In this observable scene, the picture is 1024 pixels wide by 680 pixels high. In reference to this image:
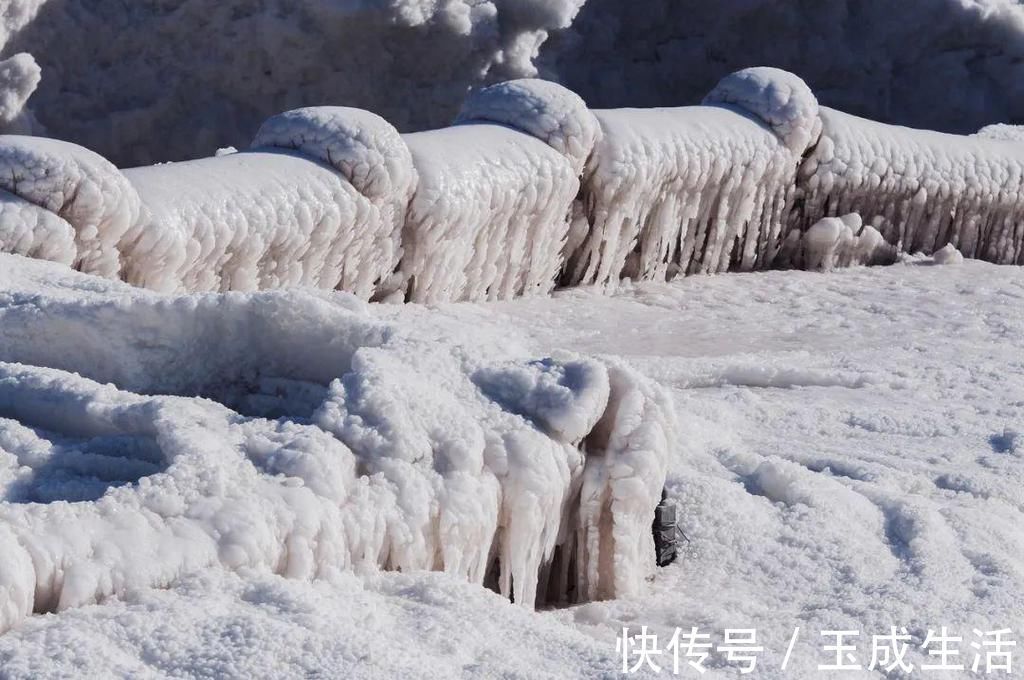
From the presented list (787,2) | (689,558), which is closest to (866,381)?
(689,558)

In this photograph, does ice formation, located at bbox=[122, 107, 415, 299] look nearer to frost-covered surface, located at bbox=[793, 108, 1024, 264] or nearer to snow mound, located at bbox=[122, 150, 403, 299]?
snow mound, located at bbox=[122, 150, 403, 299]

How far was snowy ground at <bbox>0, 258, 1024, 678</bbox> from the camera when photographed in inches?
72.8

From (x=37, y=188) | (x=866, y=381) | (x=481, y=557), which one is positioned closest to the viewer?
(x=481, y=557)

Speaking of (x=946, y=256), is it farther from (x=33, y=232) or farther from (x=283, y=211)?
(x=33, y=232)

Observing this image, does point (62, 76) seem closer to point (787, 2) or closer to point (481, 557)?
point (787, 2)

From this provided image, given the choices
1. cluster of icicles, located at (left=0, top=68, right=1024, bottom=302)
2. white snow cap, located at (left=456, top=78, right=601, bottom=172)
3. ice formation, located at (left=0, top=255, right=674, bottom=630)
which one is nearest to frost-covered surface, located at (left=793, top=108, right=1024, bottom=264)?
cluster of icicles, located at (left=0, top=68, right=1024, bottom=302)

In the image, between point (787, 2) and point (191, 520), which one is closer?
point (191, 520)

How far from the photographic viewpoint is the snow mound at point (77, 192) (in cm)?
361

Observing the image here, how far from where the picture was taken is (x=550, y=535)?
247cm

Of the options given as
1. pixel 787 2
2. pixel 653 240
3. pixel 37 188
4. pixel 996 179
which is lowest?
pixel 37 188

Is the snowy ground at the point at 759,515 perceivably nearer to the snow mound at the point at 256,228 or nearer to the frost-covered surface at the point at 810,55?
the snow mound at the point at 256,228

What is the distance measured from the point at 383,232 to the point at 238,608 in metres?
2.50

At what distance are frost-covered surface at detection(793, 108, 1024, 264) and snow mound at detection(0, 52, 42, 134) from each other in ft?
11.4

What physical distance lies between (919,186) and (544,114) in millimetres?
1763
